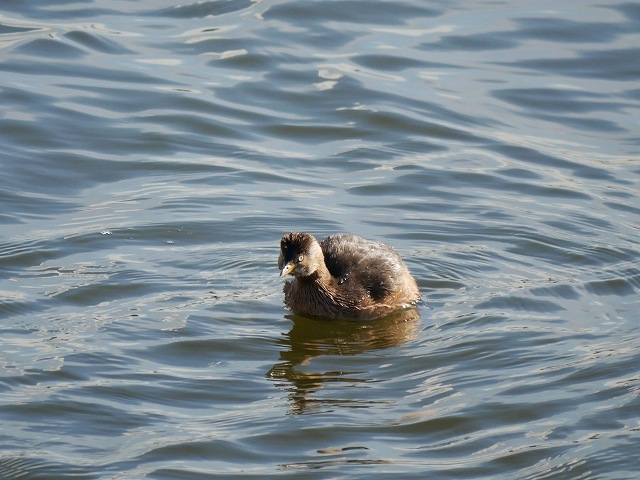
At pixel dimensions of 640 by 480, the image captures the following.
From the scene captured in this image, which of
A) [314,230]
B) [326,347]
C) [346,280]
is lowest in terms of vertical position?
[326,347]

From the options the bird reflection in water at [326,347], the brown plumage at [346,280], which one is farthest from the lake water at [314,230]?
the brown plumage at [346,280]

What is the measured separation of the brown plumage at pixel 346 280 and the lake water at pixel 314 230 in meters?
0.20

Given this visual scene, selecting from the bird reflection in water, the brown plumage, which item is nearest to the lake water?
the bird reflection in water

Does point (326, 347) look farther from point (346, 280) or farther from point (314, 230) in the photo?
point (314, 230)

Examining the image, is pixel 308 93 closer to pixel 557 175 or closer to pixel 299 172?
pixel 299 172

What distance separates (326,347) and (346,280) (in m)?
1.19

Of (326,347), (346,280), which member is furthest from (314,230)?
(326,347)

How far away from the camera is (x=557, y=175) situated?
14328mm

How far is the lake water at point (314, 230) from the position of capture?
8.27 metres

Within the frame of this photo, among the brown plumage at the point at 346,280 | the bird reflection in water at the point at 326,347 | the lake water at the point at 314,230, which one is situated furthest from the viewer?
the brown plumage at the point at 346,280

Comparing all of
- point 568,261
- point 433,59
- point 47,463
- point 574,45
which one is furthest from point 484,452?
point 574,45

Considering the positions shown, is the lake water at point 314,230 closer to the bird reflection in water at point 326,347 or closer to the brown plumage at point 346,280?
the bird reflection in water at point 326,347

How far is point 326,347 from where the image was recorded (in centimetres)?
1031

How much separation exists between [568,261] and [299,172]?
3.69m
